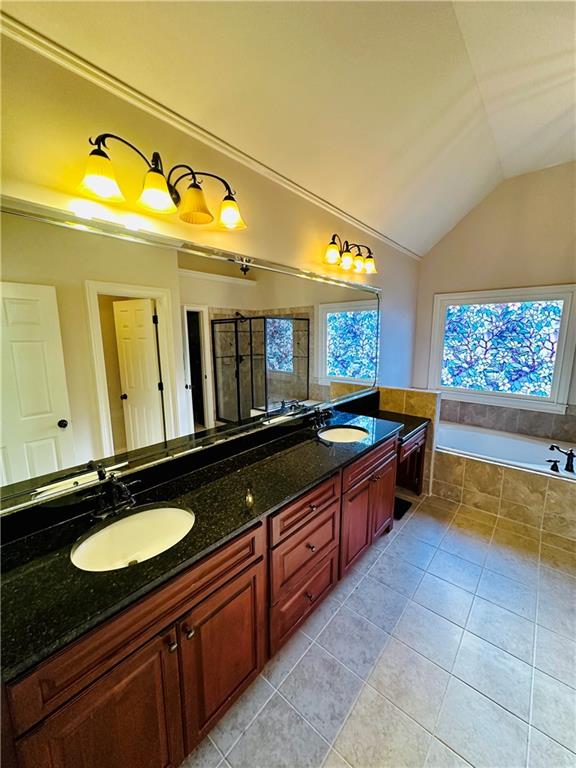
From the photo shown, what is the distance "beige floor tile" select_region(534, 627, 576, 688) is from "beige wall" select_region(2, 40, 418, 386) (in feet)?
8.05

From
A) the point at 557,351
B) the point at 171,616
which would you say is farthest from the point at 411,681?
the point at 557,351

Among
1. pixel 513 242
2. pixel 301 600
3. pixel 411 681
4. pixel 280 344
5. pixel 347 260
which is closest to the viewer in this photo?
pixel 411 681

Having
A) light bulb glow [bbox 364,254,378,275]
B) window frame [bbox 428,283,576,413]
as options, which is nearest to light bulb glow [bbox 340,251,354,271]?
light bulb glow [bbox 364,254,378,275]

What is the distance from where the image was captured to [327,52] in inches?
52.0

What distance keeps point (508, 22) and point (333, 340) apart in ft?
6.10

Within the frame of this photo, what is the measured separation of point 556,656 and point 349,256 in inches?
103

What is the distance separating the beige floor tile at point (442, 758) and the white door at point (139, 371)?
1.61 metres

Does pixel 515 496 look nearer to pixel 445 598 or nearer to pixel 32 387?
pixel 445 598

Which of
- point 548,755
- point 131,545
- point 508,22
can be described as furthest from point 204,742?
point 508,22

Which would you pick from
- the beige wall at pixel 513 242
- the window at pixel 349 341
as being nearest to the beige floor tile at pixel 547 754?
the window at pixel 349 341

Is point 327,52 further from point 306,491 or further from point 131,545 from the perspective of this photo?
point 131,545

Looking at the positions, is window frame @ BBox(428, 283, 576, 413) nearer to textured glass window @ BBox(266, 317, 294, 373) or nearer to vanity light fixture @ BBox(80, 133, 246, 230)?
textured glass window @ BBox(266, 317, 294, 373)

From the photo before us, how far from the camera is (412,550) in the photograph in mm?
2152

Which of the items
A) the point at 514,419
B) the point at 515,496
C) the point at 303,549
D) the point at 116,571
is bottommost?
the point at 515,496
